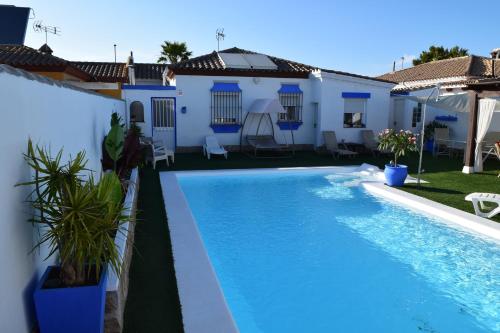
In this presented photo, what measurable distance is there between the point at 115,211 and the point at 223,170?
11.0 m

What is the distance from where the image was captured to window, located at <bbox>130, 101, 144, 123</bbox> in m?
18.7

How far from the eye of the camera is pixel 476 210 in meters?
8.78

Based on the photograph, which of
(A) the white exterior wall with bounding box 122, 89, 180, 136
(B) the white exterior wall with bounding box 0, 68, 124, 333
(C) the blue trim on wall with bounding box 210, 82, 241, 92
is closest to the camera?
(B) the white exterior wall with bounding box 0, 68, 124, 333

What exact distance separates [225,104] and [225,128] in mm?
1154

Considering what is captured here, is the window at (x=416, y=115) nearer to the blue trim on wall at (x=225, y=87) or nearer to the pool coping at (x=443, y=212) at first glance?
the blue trim on wall at (x=225, y=87)

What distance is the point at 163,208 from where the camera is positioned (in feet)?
30.3

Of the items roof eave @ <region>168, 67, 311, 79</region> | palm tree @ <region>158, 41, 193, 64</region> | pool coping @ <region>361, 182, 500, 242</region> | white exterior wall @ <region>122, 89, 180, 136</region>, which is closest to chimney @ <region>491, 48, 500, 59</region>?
roof eave @ <region>168, 67, 311, 79</region>

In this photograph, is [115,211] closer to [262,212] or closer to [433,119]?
[262,212]

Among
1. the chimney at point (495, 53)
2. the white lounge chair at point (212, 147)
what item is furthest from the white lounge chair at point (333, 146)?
the chimney at point (495, 53)

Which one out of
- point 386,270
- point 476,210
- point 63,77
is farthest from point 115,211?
point 63,77

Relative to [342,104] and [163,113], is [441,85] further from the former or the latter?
[163,113]

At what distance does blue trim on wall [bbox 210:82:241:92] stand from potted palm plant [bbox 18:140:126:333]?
51.7 ft

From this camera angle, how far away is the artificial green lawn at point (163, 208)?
4500 mm

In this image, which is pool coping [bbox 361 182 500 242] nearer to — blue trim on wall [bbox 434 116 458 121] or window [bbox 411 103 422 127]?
blue trim on wall [bbox 434 116 458 121]
